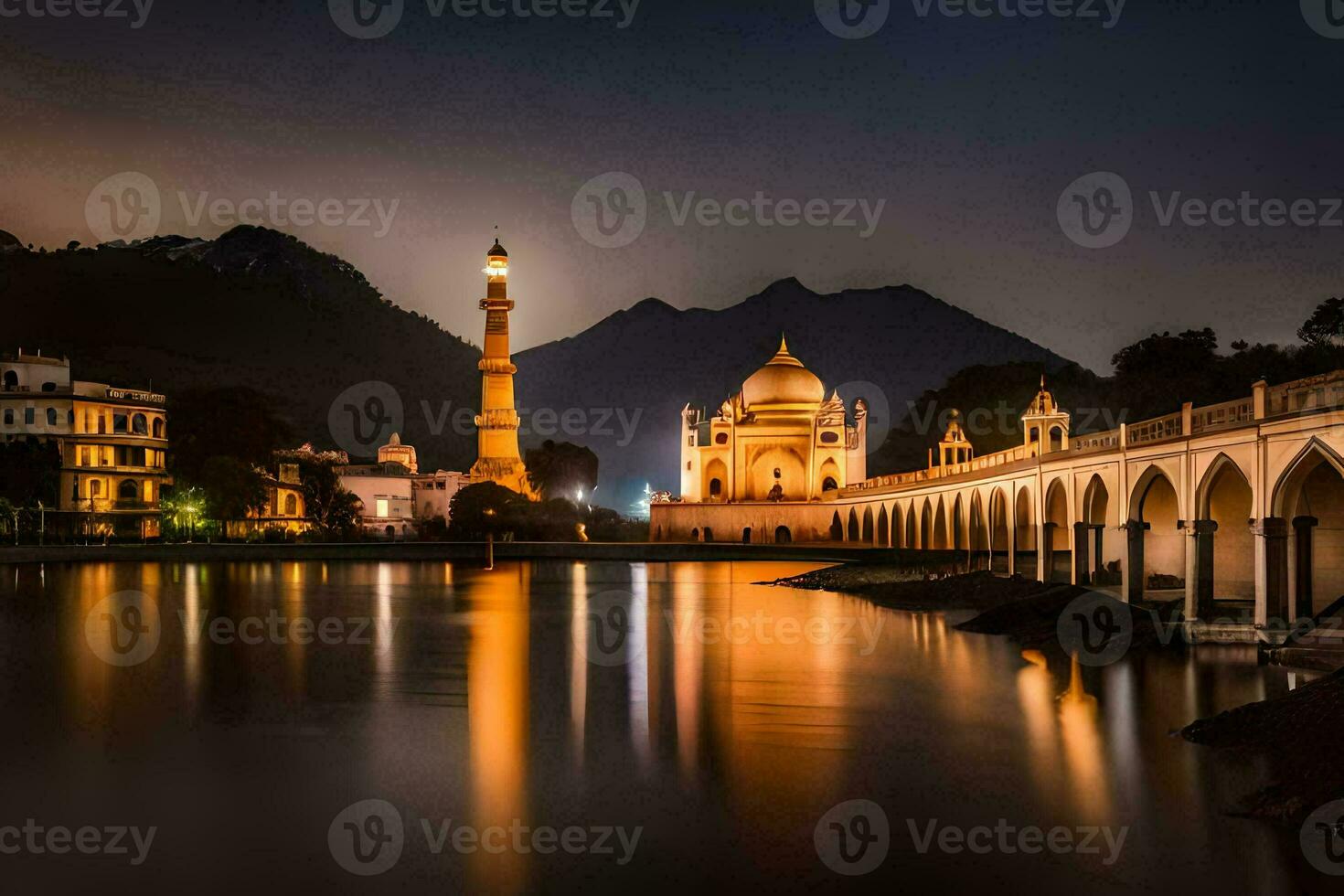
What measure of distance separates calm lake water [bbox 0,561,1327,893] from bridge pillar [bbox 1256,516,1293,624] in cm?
112

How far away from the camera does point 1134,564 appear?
83.0ft

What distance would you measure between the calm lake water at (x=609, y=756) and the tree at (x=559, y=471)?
45.9 meters

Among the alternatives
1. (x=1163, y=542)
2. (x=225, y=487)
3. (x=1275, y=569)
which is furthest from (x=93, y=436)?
(x=1275, y=569)

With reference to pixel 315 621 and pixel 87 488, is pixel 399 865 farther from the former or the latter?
pixel 87 488

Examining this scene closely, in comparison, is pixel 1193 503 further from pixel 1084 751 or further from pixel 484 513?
pixel 484 513

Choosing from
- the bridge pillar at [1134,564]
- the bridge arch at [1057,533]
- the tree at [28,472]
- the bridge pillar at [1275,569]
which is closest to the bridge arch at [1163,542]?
the bridge arch at [1057,533]

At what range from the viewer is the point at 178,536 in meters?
60.8

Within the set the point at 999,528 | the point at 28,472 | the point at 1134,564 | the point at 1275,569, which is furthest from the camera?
the point at 28,472

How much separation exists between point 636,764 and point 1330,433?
10.9 m

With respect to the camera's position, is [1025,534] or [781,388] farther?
[781,388]

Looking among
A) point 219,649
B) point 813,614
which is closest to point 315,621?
point 219,649

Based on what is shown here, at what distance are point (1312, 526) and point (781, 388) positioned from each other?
51781 millimetres

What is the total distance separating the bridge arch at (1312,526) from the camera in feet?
63.9

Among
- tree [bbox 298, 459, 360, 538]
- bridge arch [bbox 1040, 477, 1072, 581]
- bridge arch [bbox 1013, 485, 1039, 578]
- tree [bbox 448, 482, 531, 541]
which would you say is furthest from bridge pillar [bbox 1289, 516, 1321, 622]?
tree [bbox 298, 459, 360, 538]
